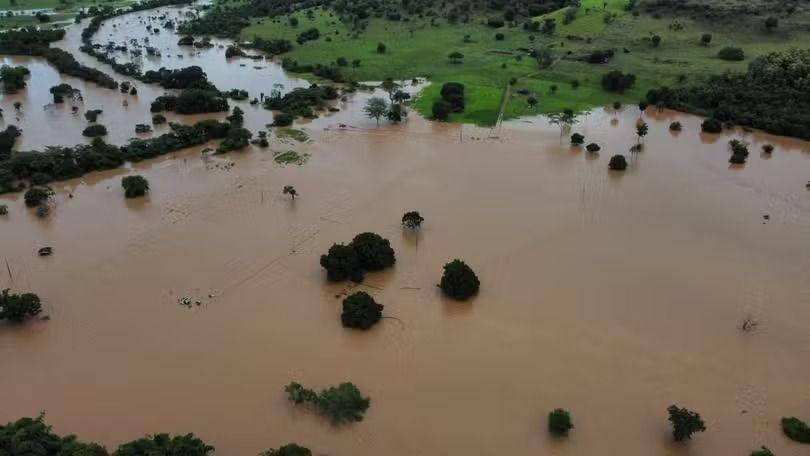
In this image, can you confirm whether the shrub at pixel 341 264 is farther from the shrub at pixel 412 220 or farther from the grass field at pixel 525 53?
the grass field at pixel 525 53

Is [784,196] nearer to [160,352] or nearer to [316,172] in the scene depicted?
[316,172]

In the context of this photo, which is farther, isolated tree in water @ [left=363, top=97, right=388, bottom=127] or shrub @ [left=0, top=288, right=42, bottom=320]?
isolated tree in water @ [left=363, top=97, right=388, bottom=127]

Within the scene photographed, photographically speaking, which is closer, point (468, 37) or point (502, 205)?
point (502, 205)

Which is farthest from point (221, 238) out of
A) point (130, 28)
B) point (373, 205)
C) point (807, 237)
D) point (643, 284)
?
point (130, 28)

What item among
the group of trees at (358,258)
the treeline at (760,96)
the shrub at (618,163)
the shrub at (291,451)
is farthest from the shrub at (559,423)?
the treeline at (760,96)

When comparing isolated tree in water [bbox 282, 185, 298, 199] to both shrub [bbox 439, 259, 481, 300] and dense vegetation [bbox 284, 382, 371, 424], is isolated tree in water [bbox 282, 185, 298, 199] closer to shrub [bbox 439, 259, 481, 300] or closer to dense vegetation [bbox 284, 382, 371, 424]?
shrub [bbox 439, 259, 481, 300]

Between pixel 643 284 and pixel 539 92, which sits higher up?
pixel 539 92

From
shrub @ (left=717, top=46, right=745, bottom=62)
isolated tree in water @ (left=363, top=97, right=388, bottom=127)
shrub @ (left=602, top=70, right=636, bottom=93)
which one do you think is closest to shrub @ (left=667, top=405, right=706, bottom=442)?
isolated tree in water @ (left=363, top=97, right=388, bottom=127)
